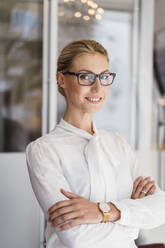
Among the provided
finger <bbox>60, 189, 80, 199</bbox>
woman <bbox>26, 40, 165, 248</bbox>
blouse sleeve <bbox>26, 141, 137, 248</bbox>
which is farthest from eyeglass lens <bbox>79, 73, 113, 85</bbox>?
finger <bbox>60, 189, 80, 199</bbox>

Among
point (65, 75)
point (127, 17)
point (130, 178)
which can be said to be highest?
point (127, 17)

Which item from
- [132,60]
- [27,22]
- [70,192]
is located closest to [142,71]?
[132,60]

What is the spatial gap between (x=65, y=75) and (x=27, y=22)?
2505mm

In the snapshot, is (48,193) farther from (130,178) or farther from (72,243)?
(130,178)

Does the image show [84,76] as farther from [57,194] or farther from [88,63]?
[57,194]

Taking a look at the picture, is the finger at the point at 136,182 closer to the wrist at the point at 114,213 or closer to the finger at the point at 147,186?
the finger at the point at 147,186

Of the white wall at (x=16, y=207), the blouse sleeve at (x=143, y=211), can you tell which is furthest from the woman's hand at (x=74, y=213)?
the white wall at (x=16, y=207)

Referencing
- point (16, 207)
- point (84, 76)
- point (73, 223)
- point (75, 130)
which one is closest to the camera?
point (73, 223)

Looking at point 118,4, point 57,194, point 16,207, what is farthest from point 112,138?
point 118,4

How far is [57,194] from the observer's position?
1282mm

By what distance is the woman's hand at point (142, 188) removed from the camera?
151 centimetres

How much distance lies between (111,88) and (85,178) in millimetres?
1775

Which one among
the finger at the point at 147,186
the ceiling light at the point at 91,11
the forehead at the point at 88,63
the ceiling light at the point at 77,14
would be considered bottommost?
the finger at the point at 147,186

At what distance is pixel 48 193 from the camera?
1289mm
